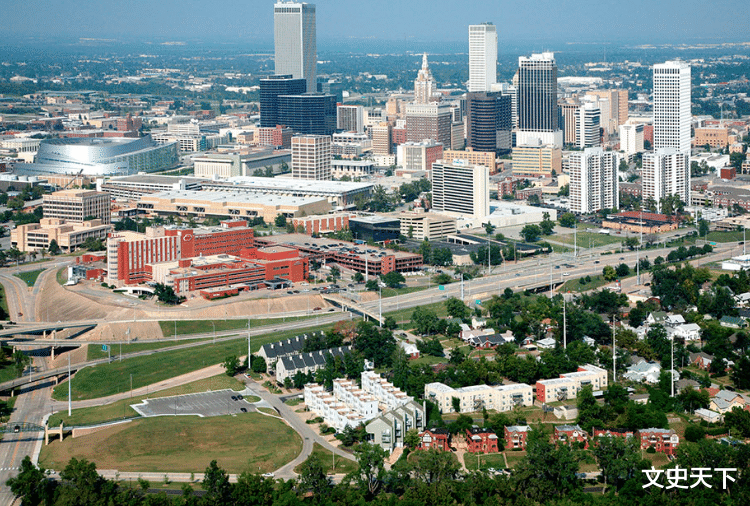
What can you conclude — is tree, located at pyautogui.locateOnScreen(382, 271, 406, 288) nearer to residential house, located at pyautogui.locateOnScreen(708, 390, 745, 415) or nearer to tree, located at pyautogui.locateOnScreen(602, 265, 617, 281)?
tree, located at pyautogui.locateOnScreen(602, 265, 617, 281)

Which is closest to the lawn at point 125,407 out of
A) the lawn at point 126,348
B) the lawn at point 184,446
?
the lawn at point 184,446

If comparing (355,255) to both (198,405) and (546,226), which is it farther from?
(198,405)

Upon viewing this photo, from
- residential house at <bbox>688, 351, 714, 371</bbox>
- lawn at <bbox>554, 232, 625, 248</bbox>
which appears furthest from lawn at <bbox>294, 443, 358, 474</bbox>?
lawn at <bbox>554, 232, 625, 248</bbox>

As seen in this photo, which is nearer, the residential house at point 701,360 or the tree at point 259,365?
the residential house at point 701,360

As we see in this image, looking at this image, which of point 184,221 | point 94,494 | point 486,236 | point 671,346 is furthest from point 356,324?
point 184,221

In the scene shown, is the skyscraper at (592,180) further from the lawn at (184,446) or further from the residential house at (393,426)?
the lawn at (184,446)

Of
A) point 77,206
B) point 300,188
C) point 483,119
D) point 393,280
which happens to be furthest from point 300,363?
point 483,119
